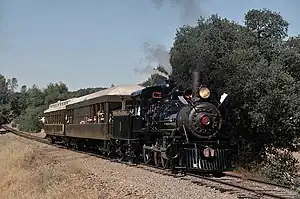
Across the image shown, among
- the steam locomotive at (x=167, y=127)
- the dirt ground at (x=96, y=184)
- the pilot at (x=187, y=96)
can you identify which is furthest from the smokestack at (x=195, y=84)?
the dirt ground at (x=96, y=184)

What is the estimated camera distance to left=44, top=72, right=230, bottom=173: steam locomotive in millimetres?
17672

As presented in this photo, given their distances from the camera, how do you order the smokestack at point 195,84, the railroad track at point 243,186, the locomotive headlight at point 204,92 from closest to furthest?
the railroad track at point 243,186 → the smokestack at point 195,84 → the locomotive headlight at point 204,92

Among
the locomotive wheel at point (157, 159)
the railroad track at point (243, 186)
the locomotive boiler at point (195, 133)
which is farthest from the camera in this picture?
the locomotive wheel at point (157, 159)

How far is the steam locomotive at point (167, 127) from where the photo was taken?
1767 cm

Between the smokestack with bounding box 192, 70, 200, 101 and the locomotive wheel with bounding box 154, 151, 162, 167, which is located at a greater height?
the smokestack with bounding box 192, 70, 200, 101

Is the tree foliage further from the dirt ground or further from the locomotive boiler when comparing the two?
the dirt ground

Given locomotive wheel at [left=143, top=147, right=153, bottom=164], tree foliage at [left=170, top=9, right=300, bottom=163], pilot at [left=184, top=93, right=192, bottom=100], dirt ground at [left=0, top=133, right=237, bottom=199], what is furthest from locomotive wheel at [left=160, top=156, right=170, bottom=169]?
tree foliage at [left=170, top=9, right=300, bottom=163]

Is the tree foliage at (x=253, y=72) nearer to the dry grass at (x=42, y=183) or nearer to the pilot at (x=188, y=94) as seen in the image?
the pilot at (x=188, y=94)

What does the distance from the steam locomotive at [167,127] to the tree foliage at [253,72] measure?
4.46ft

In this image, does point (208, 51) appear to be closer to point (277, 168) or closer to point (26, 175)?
point (277, 168)

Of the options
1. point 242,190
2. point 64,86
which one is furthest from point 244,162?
point 64,86

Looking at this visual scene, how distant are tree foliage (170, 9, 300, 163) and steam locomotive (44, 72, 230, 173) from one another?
136 cm

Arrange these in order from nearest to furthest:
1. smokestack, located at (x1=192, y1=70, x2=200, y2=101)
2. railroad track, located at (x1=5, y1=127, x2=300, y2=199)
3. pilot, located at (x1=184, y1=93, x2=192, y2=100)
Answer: railroad track, located at (x1=5, y1=127, x2=300, y2=199), smokestack, located at (x1=192, y1=70, x2=200, y2=101), pilot, located at (x1=184, y1=93, x2=192, y2=100)

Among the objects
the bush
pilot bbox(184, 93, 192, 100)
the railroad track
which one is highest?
pilot bbox(184, 93, 192, 100)
